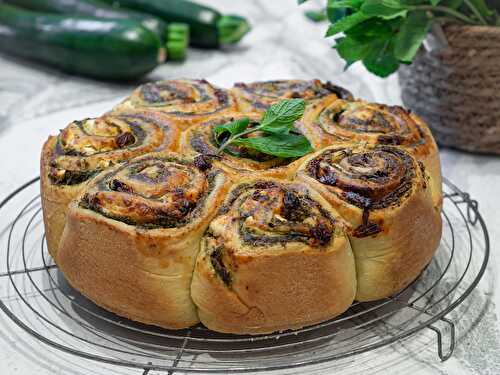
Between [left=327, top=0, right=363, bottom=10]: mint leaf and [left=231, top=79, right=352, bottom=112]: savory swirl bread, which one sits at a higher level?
[left=327, top=0, right=363, bottom=10]: mint leaf

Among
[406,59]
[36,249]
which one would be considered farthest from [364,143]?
[36,249]

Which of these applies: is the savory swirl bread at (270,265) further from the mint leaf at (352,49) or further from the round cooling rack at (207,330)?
the mint leaf at (352,49)

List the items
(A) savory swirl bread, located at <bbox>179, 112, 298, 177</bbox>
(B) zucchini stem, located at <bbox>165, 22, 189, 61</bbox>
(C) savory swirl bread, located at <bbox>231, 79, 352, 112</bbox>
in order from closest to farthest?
1. (A) savory swirl bread, located at <bbox>179, 112, 298, 177</bbox>
2. (C) savory swirl bread, located at <bbox>231, 79, 352, 112</bbox>
3. (B) zucchini stem, located at <bbox>165, 22, 189, 61</bbox>

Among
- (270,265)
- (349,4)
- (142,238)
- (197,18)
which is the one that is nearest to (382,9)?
(349,4)

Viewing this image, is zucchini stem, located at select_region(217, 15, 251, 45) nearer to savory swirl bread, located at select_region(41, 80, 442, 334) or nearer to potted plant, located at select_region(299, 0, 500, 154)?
potted plant, located at select_region(299, 0, 500, 154)

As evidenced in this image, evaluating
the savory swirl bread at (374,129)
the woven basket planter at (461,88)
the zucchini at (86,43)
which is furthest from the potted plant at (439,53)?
the zucchini at (86,43)

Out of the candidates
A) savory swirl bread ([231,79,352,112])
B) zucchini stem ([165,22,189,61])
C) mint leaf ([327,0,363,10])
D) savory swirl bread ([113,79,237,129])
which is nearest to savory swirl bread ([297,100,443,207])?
savory swirl bread ([231,79,352,112])

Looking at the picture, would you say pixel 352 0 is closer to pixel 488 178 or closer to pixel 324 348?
pixel 488 178
